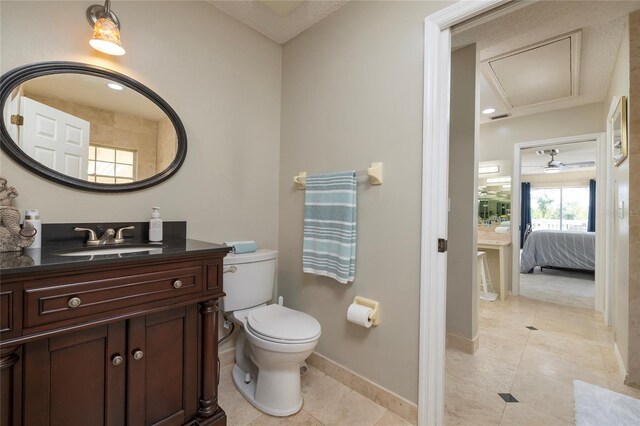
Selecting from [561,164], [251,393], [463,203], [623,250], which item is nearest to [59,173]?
[251,393]

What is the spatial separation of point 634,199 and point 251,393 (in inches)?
105

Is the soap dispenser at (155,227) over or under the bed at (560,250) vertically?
over

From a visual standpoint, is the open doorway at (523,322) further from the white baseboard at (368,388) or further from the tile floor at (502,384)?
the white baseboard at (368,388)

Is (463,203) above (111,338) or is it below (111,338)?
above

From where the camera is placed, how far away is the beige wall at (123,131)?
144 cm

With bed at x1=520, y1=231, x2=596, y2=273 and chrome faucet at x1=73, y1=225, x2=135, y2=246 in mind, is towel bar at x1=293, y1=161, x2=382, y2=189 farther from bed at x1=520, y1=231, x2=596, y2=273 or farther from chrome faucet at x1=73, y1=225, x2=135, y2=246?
bed at x1=520, y1=231, x2=596, y2=273

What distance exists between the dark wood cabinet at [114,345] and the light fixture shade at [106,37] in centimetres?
106

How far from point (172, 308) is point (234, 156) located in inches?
45.1

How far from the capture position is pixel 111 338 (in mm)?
1053

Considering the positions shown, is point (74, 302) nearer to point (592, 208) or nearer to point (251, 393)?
point (251, 393)

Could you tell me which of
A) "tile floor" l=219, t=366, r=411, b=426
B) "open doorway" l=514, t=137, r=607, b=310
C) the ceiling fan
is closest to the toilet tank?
"tile floor" l=219, t=366, r=411, b=426

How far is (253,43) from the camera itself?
211cm

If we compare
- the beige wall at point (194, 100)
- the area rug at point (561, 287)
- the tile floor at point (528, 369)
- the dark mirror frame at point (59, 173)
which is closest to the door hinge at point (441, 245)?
the tile floor at point (528, 369)

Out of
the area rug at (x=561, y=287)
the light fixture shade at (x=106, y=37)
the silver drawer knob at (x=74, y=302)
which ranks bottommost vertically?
the area rug at (x=561, y=287)
